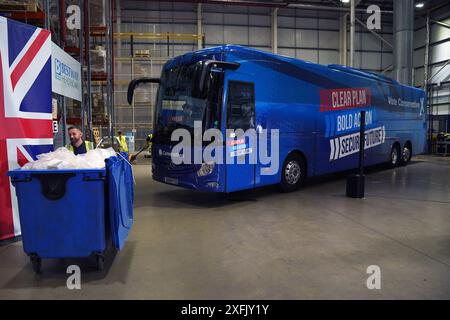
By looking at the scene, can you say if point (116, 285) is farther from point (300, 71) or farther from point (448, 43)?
point (448, 43)

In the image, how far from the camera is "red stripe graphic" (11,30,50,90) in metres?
→ 4.96

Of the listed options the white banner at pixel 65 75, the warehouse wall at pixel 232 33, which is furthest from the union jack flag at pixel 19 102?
the warehouse wall at pixel 232 33

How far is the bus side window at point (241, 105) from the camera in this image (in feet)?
22.2

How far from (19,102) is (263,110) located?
4.32 meters

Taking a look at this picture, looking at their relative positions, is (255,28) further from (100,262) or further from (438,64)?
(100,262)

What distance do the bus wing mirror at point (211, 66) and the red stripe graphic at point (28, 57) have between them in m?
2.31

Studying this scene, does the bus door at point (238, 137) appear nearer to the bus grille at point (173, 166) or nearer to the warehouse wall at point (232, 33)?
the bus grille at point (173, 166)

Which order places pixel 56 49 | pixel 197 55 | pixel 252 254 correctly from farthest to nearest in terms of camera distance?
1. pixel 197 55
2. pixel 56 49
3. pixel 252 254

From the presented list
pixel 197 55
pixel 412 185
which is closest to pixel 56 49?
pixel 197 55

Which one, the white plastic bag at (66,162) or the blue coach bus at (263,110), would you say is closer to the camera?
the white plastic bag at (66,162)

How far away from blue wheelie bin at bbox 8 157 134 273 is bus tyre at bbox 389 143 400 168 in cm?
1121

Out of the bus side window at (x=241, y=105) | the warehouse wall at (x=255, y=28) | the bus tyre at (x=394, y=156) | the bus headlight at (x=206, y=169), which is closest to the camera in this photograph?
the bus headlight at (x=206, y=169)
